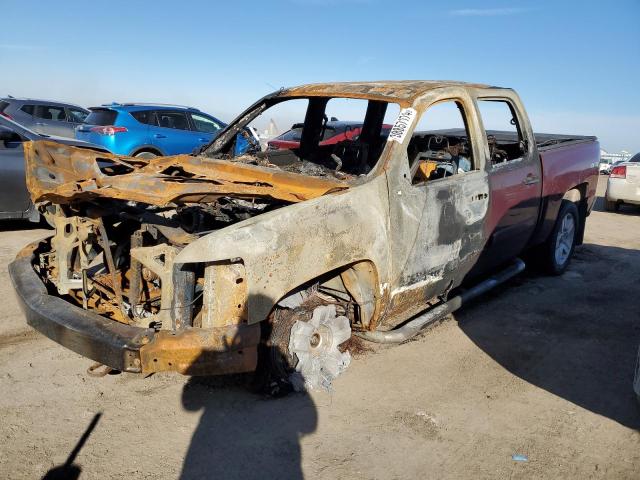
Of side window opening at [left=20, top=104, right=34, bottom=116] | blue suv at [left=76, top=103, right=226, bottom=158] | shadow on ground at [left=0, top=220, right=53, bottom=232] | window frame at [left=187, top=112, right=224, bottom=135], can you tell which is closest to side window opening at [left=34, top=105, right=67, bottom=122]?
side window opening at [left=20, top=104, right=34, bottom=116]

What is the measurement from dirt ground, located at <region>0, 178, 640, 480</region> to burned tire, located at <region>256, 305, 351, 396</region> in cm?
11

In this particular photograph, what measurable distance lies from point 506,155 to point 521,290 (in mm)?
1418

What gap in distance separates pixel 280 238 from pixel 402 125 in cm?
139

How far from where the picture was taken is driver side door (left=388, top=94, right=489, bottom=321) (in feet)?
11.2

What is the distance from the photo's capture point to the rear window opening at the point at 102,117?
10422 millimetres

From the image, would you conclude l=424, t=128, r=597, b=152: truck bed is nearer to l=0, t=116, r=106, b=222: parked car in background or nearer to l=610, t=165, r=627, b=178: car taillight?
l=0, t=116, r=106, b=222: parked car in background

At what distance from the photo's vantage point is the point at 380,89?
393cm

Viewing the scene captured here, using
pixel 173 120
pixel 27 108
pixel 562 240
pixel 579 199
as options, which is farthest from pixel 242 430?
pixel 27 108

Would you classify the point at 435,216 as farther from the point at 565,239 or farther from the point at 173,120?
the point at 173,120

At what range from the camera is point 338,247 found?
298 cm

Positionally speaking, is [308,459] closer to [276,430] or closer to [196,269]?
[276,430]

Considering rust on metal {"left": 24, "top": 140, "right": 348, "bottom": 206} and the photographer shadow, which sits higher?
rust on metal {"left": 24, "top": 140, "right": 348, "bottom": 206}

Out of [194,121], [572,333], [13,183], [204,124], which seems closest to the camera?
[572,333]

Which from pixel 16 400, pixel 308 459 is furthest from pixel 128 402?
pixel 308 459
